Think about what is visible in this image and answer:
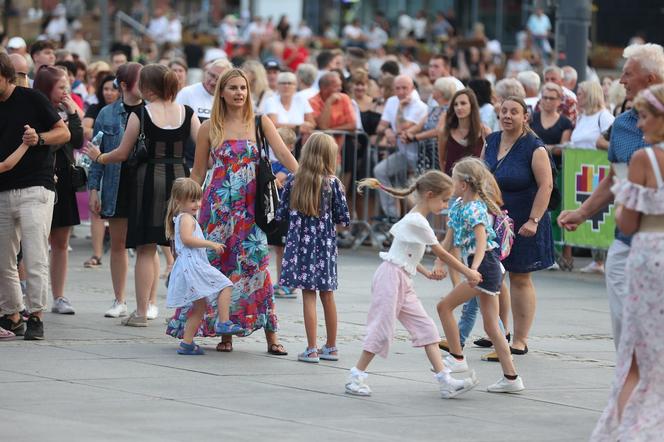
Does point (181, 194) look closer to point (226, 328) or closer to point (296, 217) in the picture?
point (296, 217)

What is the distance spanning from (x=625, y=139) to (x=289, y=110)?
9764 millimetres

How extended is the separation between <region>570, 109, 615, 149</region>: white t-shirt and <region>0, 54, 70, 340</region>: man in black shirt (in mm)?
6959

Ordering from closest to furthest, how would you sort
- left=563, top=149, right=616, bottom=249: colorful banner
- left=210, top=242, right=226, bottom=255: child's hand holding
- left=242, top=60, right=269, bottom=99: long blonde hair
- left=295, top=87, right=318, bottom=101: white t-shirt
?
1. left=210, top=242, right=226, bottom=255: child's hand holding
2. left=563, top=149, right=616, bottom=249: colorful banner
3. left=242, top=60, right=269, bottom=99: long blonde hair
4. left=295, top=87, right=318, bottom=101: white t-shirt

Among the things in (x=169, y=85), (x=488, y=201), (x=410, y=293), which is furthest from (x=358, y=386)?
(x=169, y=85)

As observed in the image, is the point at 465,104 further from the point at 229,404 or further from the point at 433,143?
A: the point at 229,404

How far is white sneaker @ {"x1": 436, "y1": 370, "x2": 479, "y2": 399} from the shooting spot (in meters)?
8.59

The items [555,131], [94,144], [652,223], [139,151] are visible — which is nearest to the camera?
[652,223]

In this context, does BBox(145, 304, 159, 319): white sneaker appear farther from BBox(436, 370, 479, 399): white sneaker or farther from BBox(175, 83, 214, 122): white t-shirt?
BBox(436, 370, 479, 399): white sneaker

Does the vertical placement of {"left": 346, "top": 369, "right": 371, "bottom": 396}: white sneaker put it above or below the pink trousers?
below

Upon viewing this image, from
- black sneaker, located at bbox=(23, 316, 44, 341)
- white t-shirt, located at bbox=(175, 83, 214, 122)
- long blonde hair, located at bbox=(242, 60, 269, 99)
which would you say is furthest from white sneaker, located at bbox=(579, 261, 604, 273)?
black sneaker, located at bbox=(23, 316, 44, 341)

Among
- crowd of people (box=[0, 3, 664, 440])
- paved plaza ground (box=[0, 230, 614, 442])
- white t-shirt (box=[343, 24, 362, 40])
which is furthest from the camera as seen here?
white t-shirt (box=[343, 24, 362, 40])

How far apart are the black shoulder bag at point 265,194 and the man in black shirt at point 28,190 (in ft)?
4.36

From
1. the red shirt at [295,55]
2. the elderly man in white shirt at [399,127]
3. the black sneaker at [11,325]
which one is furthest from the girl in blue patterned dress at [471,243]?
the red shirt at [295,55]

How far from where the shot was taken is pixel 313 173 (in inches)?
386
